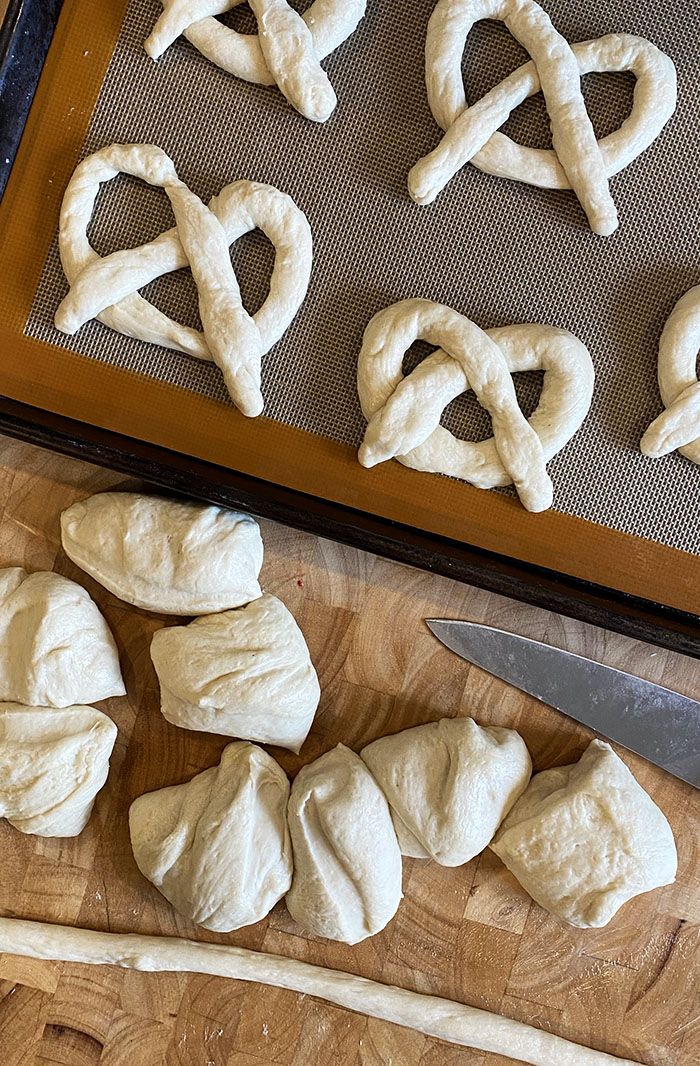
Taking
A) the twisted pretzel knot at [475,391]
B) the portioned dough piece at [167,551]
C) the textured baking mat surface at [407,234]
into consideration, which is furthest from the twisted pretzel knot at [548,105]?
the portioned dough piece at [167,551]

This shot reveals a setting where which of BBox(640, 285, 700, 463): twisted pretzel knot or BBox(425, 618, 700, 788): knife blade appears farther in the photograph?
BBox(425, 618, 700, 788): knife blade

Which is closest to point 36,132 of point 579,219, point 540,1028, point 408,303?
point 408,303

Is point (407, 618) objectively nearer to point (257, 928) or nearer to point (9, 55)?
point (257, 928)

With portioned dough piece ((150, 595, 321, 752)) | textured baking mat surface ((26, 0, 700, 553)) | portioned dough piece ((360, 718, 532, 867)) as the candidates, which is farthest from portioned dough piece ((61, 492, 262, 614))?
portioned dough piece ((360, 718, 532, 867))

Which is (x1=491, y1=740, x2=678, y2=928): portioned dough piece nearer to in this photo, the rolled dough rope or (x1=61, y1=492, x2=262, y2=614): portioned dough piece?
the rolled dough rope

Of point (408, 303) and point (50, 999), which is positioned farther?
point (50, 999)

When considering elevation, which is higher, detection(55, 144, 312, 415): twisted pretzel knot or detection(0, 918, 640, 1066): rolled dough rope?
detection(55, 144, 312, 415): twisted pretzel knot
